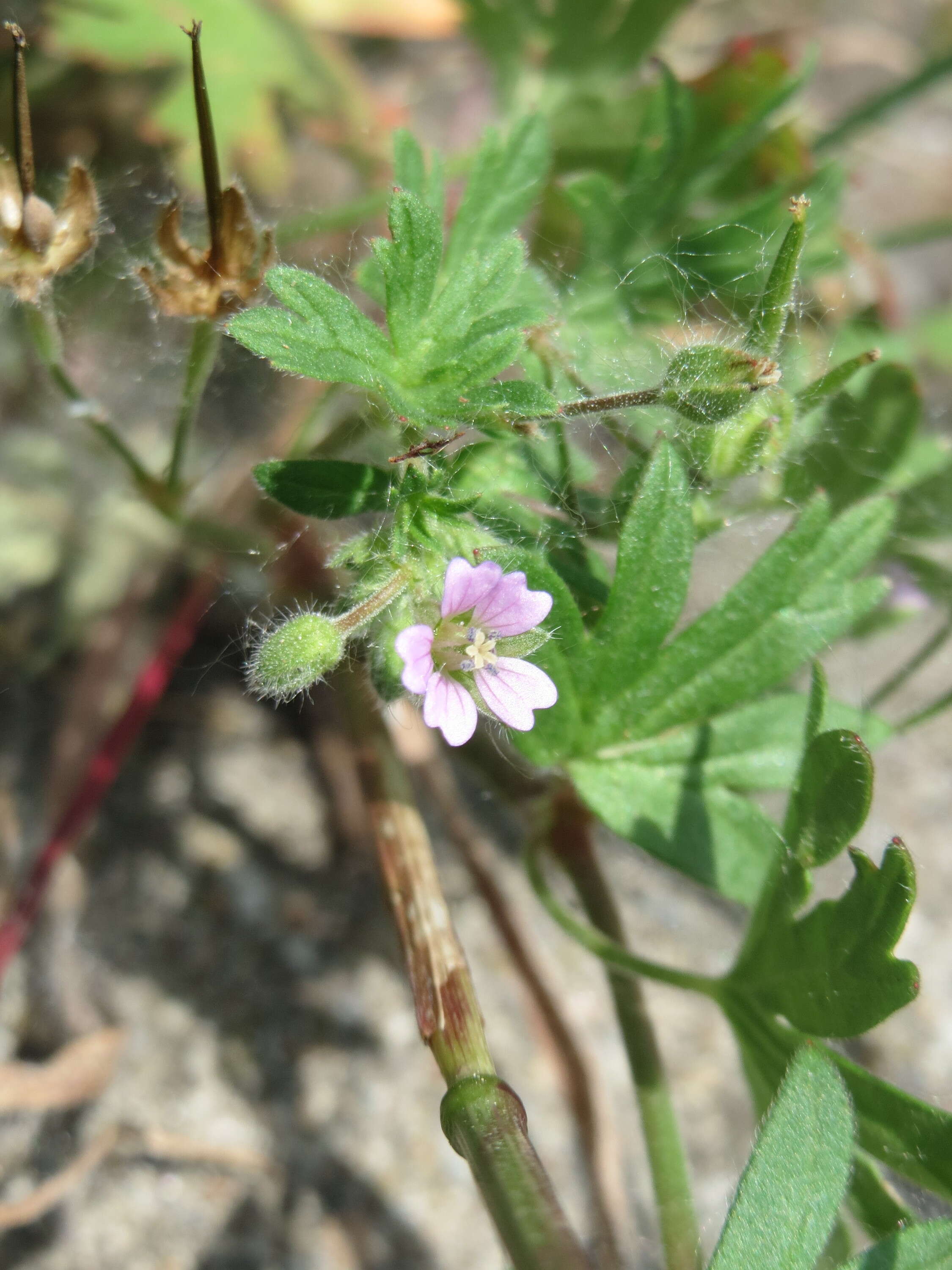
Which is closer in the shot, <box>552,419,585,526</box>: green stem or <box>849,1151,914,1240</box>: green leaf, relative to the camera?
<box>849,1151,914,1240</box>: green leaf

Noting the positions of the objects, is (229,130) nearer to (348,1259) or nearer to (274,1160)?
(274,1160)

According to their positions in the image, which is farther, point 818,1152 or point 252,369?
point 252,369

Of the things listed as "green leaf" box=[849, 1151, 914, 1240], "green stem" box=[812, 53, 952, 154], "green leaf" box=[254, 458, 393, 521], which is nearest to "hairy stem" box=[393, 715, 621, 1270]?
"green leaf" box=[849, 1151, 914, 1240]

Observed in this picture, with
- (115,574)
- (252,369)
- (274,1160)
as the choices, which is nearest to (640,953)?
(274,1160)

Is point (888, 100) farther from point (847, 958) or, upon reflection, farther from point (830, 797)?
point (847, 958)

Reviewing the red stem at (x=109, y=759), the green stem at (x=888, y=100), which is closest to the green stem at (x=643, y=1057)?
the red stem at (x=109, y=759)

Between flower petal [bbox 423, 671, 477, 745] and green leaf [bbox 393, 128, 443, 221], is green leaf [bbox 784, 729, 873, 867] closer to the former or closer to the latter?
flower petal [bbox 423, 671, 477, 745]

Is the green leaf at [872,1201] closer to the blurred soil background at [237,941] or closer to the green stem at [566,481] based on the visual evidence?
the blurred soil background at [237,941]
